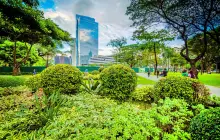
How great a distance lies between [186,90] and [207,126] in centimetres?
189

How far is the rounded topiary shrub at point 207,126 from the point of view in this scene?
7.71 ft

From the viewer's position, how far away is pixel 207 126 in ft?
8.02

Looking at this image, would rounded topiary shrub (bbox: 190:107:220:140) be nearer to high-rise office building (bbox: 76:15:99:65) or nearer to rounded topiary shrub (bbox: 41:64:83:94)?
rounded topiary shrub (bbox: 41:64:83:94)

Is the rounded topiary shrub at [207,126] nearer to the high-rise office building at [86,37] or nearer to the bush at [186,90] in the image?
the bush at [186,90]

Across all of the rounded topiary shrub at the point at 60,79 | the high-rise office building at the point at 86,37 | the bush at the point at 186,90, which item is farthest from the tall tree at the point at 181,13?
the high-rise office building at the point at 86,37

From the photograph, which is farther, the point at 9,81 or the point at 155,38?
the point at 155,38

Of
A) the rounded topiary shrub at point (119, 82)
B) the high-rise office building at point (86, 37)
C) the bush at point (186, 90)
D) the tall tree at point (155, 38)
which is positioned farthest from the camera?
the high-rise office building at point (86, 37)

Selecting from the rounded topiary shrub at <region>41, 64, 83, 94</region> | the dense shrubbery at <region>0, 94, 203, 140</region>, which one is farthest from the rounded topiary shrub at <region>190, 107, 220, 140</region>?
the rounded topiary shrub at <region>41, 64, 83, 94</region>

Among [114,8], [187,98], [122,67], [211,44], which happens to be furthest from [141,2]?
[211,44]

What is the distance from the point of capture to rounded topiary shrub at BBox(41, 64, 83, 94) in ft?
18.5

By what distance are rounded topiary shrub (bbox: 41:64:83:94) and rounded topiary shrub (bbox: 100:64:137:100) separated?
1264 millimetres

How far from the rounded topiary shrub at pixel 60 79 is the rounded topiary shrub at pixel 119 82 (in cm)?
126

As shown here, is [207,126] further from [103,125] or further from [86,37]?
[86,37]

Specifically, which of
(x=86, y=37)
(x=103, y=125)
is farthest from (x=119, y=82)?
(x=86, y=37)
